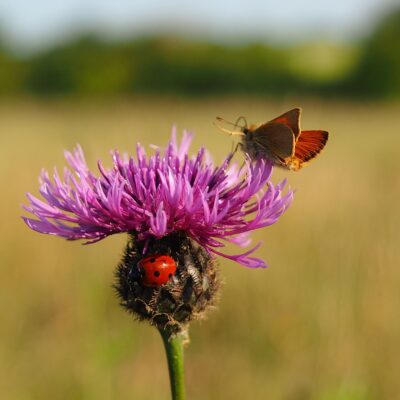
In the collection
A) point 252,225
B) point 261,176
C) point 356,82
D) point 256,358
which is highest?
point 356,82

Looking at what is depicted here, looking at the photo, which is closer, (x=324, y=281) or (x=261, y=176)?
(x=261, y=176)

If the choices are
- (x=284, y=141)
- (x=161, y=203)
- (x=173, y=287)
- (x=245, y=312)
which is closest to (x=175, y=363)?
(x=173, y=287)

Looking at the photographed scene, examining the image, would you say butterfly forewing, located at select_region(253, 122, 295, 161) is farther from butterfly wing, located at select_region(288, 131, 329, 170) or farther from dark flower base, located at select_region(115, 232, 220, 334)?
dark flower base, located at select_region(115, 232, 220, 334)

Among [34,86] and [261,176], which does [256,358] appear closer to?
[261,176]

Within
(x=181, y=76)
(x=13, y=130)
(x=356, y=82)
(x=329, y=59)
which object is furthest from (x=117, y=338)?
(x=181, y=76)

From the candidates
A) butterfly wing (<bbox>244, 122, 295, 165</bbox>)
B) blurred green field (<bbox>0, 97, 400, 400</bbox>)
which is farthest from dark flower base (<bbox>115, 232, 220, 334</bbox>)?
blurred green field (<bbox>0, 97, 400, 400</bbox>)
